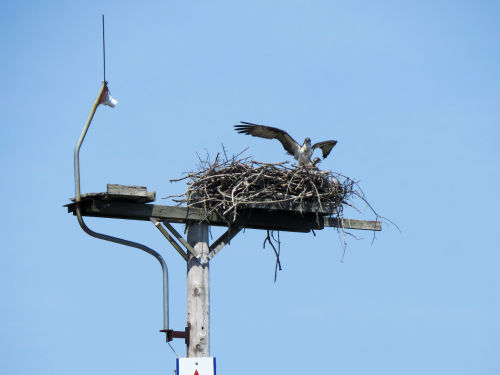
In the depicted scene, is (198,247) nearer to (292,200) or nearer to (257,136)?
(292,200)

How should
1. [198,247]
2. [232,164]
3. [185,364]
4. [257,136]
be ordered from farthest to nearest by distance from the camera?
[257,136], [232,164], [198,247], [185,364]

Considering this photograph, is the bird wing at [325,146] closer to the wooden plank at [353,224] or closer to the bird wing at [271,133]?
the bird wing at [271,133]

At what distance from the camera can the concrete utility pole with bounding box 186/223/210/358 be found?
24.6 feet

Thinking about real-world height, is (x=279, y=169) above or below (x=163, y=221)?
above

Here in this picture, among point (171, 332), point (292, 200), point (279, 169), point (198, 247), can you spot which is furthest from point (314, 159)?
point (171, 332)

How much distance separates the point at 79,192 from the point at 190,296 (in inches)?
52.6

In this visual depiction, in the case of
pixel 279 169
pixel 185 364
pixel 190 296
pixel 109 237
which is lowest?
pixel 185 364

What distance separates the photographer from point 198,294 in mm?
7691

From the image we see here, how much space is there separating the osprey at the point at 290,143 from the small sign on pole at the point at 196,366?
4415mm

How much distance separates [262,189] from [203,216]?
857 mm

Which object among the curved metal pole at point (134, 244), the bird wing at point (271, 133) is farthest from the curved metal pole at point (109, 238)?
the bird wing at point (271, 133)

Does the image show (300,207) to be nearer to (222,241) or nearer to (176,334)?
(222,241)

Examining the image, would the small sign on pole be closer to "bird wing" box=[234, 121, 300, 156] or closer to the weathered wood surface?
the weathered wood surface

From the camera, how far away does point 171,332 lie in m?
7.40
